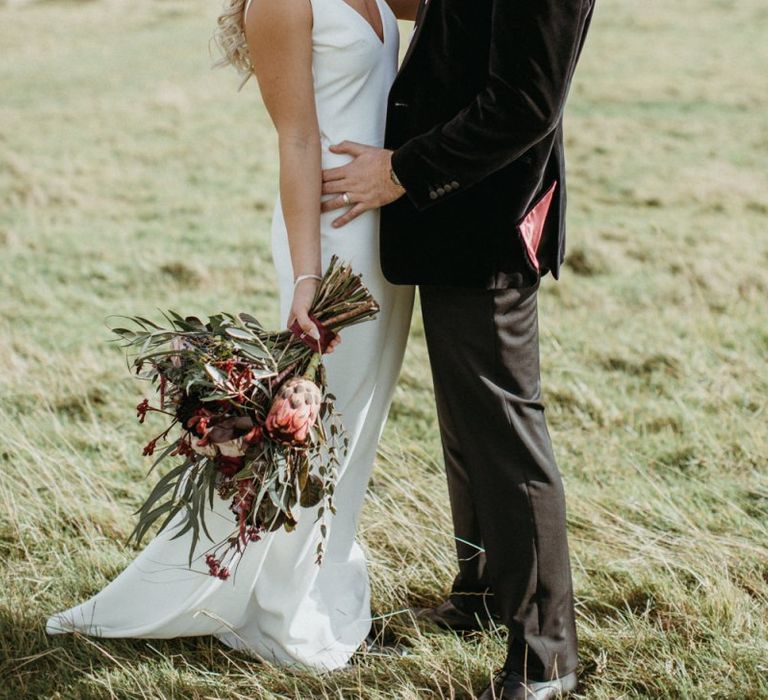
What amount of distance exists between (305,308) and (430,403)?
2386 millimetres

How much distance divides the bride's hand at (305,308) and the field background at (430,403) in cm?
96

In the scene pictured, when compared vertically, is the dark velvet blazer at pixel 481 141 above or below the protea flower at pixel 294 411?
above

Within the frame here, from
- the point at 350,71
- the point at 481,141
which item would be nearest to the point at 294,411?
the point at 481,141

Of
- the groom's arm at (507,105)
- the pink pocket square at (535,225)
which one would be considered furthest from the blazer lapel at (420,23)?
the pink pocket square at (535,225)

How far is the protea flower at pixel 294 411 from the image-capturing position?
2.33 metres

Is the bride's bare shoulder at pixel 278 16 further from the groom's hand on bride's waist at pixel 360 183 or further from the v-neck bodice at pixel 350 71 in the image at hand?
the groom's hand on bride's waist at pixel 360 183

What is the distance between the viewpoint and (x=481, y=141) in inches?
91.7

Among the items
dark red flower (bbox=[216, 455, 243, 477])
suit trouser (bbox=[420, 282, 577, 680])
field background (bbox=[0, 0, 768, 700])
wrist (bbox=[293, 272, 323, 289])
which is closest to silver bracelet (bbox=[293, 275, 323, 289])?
wrist (bbox=[293, 272, 323, 289])

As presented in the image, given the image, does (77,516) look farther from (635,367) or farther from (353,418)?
(635,367)

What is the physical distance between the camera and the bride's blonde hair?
8.86 feet

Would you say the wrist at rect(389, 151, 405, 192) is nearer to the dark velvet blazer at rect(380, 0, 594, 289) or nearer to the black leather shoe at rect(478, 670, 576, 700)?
the dark velvet blazer at rect(380, 0, 594, 289)

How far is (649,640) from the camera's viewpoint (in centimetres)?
285

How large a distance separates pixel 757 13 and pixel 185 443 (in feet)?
72.0

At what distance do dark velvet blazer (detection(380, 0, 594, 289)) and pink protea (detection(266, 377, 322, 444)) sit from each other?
418 mm
